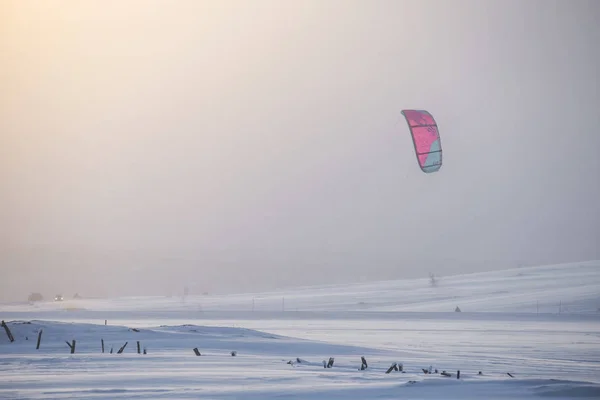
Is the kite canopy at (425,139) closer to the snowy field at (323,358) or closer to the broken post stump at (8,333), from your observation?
the snowy field at (323,358)

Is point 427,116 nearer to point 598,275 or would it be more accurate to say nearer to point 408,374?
point 408,374

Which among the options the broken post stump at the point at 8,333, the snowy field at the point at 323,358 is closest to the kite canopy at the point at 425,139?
the snowy field at the point at 323,358

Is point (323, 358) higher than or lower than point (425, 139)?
lower

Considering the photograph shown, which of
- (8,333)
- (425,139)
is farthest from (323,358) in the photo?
(425,139)

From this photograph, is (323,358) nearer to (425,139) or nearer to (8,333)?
(8,333)

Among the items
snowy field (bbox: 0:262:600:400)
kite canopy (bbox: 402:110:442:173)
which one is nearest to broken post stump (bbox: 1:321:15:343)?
snowy field (bbox: 0:262:600:400)

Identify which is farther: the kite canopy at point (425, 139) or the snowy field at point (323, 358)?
the kite canopy at point (425, 139)

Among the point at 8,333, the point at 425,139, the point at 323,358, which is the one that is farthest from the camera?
the point at 425,139

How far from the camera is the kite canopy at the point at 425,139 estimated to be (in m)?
30.6

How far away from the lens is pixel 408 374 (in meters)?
17.4

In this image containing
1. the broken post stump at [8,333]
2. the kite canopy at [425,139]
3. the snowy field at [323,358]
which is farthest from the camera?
the kite canopy at [425,139]

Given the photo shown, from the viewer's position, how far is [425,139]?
31.1 metres

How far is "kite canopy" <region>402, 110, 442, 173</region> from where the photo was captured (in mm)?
30594

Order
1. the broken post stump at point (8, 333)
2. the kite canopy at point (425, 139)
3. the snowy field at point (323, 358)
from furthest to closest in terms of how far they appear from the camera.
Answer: the kite canopy at point (425, 139), the broken post stump at point (8, 333), the snowy field at point (323, 358)
